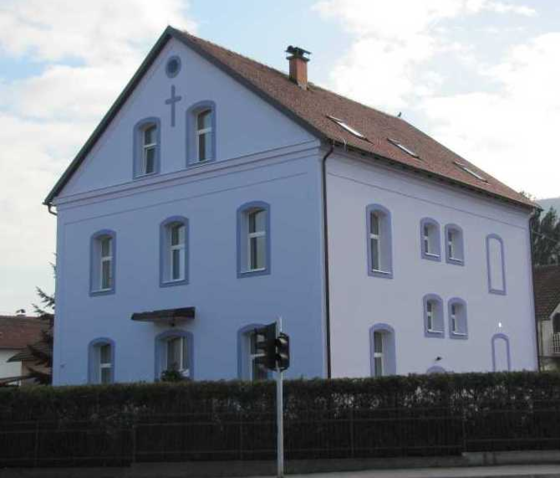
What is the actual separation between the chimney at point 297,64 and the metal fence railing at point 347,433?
47.4ft

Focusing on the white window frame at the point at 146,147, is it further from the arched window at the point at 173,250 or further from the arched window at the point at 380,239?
the arched window at the point at 380,239

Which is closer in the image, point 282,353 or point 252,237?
point 282,353

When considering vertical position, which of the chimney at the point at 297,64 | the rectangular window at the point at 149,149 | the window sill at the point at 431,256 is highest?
the chimney at the point at 297,64

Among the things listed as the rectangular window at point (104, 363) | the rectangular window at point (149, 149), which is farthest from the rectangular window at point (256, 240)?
the rectangular window at point (104, 363)

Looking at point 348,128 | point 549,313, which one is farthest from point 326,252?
point 549,313

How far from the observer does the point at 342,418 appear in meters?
19.5

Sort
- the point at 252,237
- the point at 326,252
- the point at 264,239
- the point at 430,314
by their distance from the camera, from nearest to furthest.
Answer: the point at 326,252, the point at 264,239, the point at 252,237, the point at 430,314

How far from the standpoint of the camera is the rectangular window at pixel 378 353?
2653cm

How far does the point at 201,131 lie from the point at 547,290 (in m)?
28.2

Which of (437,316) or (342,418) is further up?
(437,316)

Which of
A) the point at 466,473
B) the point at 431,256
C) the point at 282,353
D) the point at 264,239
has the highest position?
the point at 264,239

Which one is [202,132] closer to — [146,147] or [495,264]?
[146,147]

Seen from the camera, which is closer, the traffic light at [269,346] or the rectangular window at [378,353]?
the traffic light at [269,346]

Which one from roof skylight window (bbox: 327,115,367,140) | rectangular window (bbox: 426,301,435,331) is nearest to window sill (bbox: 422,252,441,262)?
rectangular window (bbox: 426,301,435,331)
